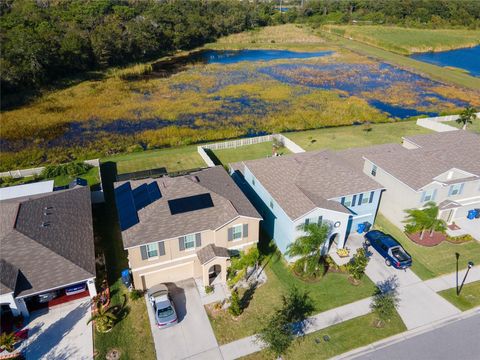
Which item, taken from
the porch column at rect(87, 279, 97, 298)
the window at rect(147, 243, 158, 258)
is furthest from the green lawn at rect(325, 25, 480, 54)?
the porch column at rect(87, 279, 97, 298)

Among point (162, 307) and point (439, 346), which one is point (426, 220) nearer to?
point (439, 346)

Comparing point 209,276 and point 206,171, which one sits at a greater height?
point 206,171

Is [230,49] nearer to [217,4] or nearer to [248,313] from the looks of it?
[217,4]

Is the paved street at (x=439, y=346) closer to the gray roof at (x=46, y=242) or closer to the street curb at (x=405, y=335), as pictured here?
the street curb at (x=405, y=335)

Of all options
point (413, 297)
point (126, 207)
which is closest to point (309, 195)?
point (413, 297)

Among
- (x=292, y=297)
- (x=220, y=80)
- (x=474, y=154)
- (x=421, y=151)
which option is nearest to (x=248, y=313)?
(x=292, y=297)

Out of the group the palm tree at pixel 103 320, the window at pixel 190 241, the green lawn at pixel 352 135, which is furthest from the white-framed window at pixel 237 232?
the green lawn at pixel 352 135
